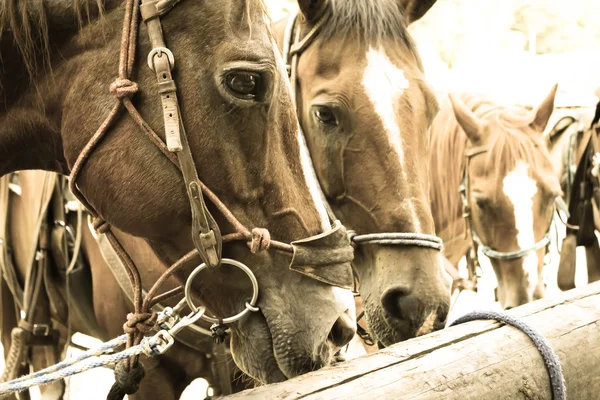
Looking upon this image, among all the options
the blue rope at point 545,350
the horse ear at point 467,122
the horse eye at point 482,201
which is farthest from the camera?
the horse ear at point 467,122

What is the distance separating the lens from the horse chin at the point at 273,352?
160 centimetres

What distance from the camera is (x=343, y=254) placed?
1.71 meters

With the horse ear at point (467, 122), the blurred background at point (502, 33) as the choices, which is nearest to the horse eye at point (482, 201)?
the horse ear at point (467, 122)

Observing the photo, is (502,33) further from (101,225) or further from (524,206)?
(101,225)

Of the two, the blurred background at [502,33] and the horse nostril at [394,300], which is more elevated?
the horse nostril at [394,300]

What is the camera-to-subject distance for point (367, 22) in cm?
249

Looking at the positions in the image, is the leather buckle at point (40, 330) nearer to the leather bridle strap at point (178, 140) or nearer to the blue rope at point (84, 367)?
the blue rope at point (84, 367)

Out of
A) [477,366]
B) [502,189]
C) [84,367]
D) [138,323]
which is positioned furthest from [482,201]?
[84,367]

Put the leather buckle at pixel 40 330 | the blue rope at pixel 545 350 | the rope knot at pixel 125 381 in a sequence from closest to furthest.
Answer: the blue rope at pixel 545 350 → the rope knot at pixel 125 381 → the leather buckle at pixel 40 330

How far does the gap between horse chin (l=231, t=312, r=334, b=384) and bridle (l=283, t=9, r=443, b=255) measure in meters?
0.66

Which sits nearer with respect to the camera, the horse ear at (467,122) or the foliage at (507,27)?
the horse ear at (467,122)

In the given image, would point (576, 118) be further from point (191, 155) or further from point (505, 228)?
point (191, 155)

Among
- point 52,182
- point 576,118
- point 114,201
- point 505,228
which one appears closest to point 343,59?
point 114,201

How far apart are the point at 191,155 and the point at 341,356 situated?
2.48 ft
